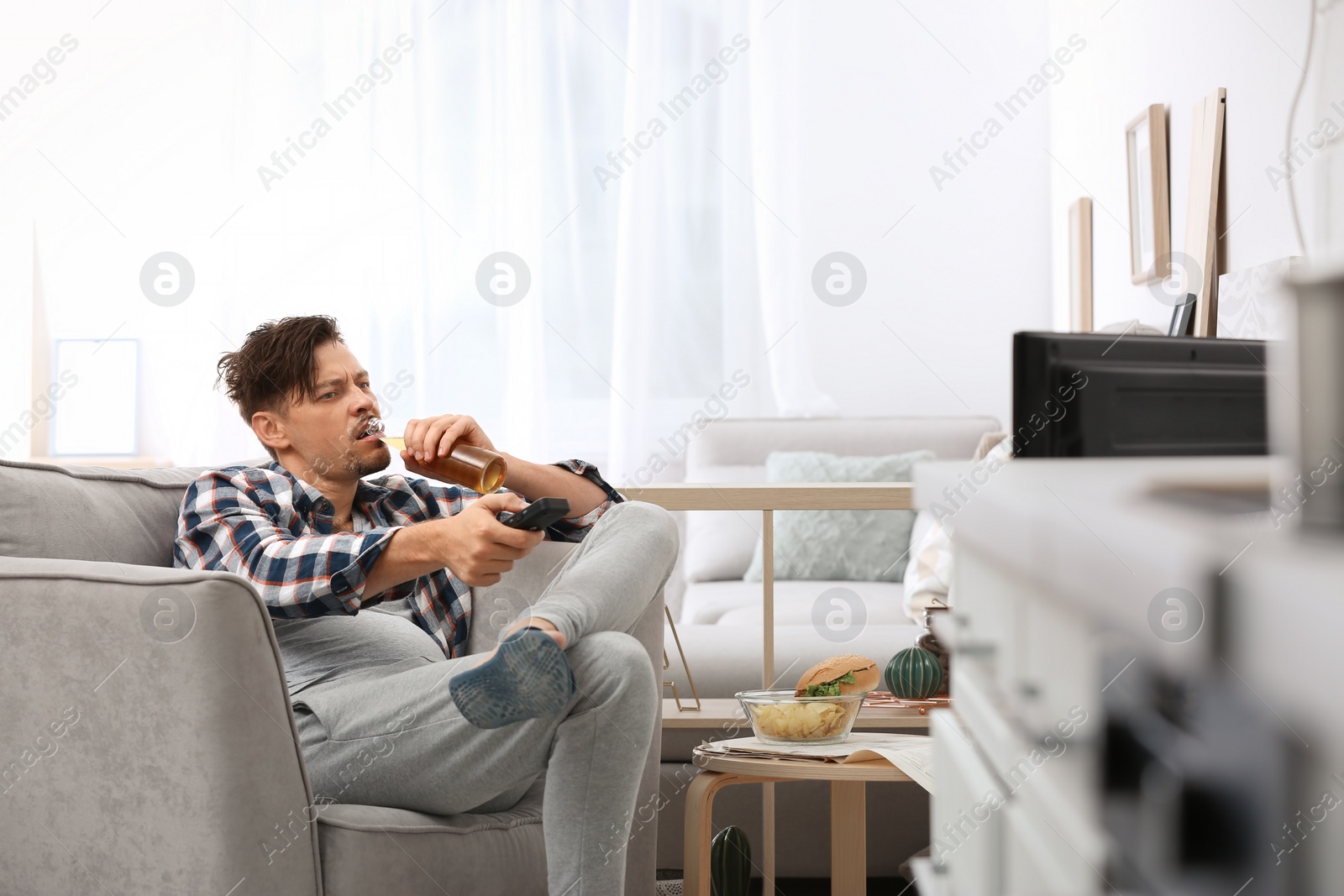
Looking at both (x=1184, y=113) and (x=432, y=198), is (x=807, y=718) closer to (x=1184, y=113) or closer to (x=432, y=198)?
(x=1184, y=113)

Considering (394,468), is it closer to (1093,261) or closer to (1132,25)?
(1093,261)

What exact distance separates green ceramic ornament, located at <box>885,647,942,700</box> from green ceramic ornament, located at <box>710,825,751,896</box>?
0.33m

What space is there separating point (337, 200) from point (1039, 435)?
3.48 metres

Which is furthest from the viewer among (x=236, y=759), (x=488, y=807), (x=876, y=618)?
(x=876, y=618)

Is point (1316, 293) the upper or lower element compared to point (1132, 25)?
lower

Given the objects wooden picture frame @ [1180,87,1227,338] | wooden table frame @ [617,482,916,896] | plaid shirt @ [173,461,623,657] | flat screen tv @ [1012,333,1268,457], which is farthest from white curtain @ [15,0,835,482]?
flat screen tv @ [1012,333,1268,457]

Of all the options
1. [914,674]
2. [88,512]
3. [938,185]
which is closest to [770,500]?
[914,674]

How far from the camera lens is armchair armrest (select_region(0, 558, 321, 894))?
109cm

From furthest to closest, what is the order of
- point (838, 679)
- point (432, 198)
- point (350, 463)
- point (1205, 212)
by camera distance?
point (432, 198) < point (1205, 212) < point (350, 463) < point (838, 679)

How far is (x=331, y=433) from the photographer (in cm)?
170

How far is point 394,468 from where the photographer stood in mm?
3992

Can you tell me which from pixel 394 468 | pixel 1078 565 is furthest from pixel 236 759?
pixel 394 468

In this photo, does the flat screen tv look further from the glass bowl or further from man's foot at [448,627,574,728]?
the glass bowl

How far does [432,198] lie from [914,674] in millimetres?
2780
